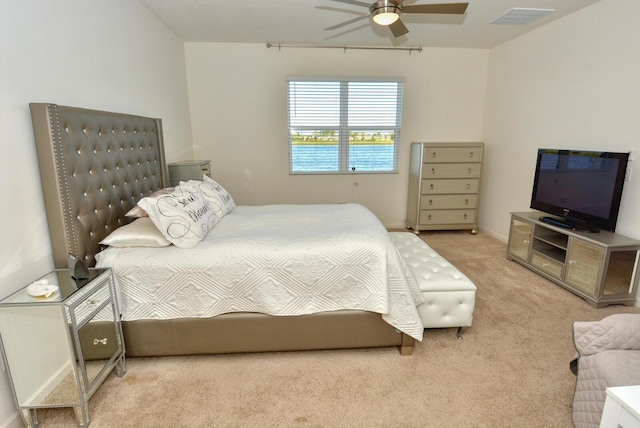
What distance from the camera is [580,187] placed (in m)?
2.98

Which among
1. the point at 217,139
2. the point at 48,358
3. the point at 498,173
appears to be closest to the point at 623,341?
the point at 48,358

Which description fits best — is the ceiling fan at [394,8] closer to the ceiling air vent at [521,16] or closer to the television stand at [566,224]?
the ceiling air vent at [521,16]

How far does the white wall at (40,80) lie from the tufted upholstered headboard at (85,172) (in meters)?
0.06

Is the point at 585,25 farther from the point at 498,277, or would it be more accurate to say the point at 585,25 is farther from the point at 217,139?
the point at 217,139

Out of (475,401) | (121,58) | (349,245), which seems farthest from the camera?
(121,58)

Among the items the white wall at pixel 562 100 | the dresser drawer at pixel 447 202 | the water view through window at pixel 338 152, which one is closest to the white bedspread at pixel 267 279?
the white wall at pixel 562 100

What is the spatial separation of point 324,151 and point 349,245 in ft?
9.56

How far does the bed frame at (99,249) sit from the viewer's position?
1.78 m

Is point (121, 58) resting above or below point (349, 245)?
above

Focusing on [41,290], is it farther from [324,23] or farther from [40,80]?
[324,23]

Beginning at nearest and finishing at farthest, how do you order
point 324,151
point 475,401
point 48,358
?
point 48,358 < point 475,401 < point 324,151

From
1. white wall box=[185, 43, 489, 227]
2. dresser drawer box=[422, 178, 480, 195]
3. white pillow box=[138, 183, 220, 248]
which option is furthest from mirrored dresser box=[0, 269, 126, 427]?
dresser drawer box=[422, 178, 480, 195]

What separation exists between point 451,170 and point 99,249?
4.07 m

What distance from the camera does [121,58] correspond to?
2.64 meters
